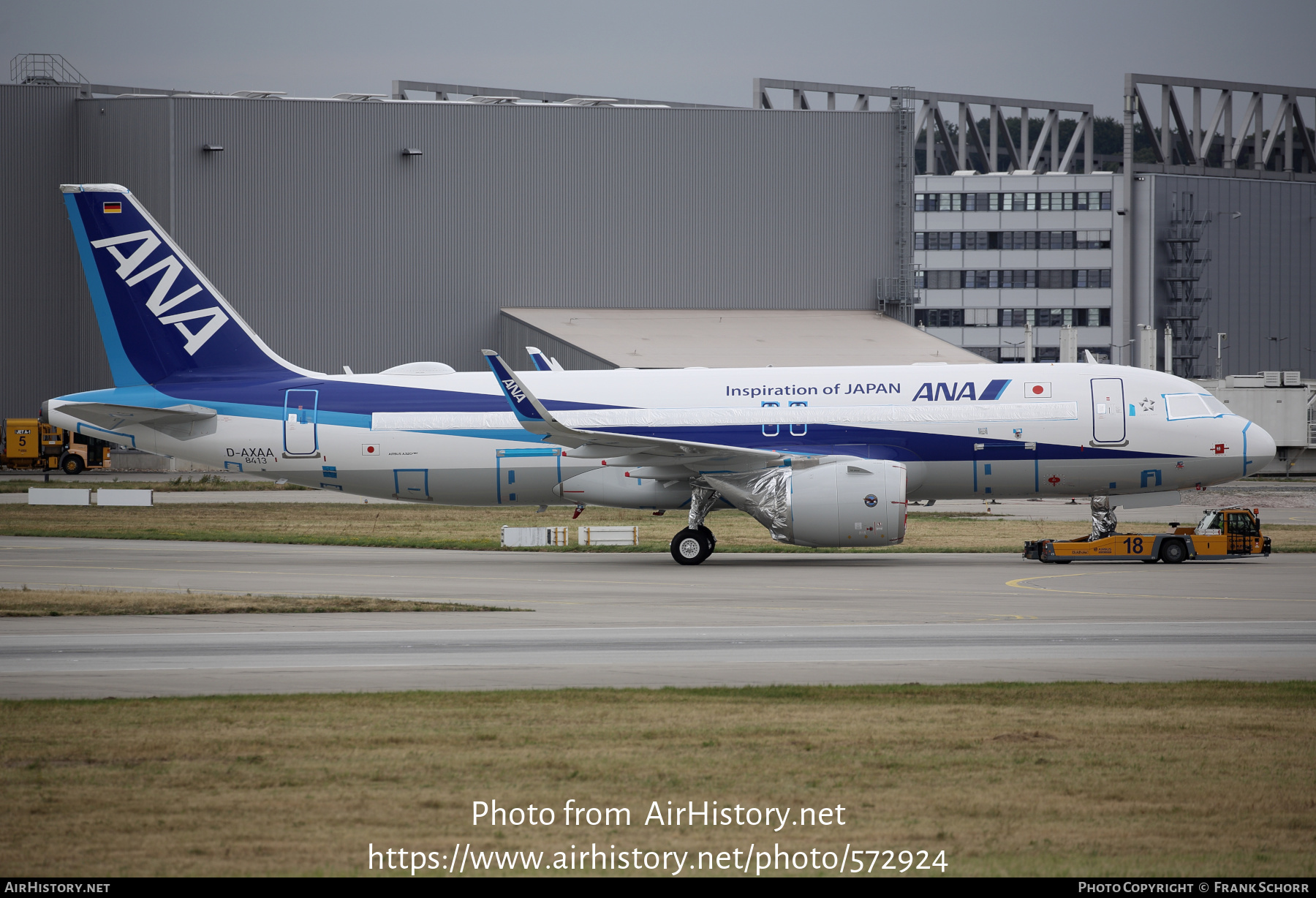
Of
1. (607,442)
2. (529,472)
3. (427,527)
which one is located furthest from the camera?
(427,527)

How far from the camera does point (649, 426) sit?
101ft

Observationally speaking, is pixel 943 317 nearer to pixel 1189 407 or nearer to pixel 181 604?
pixel 1189 407

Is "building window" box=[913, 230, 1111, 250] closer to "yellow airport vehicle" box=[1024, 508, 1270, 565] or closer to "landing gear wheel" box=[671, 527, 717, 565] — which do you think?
"yellow airport vehicle" box=[1024, 508, 1270, 565]

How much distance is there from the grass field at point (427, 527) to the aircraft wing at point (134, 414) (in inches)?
248

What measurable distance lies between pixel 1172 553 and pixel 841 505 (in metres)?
7.81

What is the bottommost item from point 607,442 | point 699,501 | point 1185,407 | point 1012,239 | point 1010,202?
point 699,501

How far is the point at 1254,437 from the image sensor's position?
3062 cm

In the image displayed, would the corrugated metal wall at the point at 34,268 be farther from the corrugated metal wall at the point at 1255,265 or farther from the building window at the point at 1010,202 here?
the corrugated metal wall at the point at 1255,265

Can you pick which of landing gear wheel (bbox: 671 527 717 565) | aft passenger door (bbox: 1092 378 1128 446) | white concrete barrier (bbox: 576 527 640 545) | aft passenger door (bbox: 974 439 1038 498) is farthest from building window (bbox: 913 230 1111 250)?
landing gear wheel (bbox: 671 527 717 565)

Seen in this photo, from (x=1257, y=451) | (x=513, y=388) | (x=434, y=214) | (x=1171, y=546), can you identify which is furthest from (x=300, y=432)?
(x=434, y=214)

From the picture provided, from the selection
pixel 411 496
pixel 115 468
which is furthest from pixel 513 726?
pixel 115 468

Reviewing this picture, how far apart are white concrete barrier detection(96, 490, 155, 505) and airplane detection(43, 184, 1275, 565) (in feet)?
57.7

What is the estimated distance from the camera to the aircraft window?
30.5m

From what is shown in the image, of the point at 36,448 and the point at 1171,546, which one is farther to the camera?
the point at 36,448
